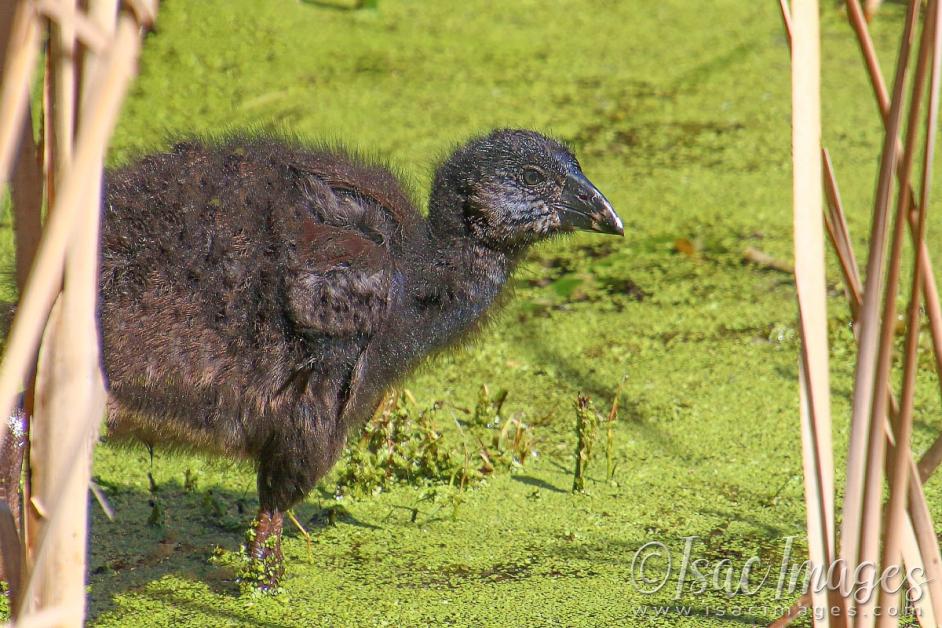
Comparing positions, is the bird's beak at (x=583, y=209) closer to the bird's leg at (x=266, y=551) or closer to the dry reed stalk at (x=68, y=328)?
the bird's leg at (x=266, y=551)

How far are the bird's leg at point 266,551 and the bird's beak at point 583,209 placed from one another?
43.8 inches

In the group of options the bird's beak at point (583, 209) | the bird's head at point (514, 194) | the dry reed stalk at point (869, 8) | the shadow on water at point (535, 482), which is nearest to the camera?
the dry reed stalk at point (869, 8)

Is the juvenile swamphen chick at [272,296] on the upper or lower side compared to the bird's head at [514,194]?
lower

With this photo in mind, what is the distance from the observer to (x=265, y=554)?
2920 mm

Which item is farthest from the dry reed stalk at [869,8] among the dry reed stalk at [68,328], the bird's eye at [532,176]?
the bird's eye at [532,176]

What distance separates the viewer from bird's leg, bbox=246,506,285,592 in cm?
288

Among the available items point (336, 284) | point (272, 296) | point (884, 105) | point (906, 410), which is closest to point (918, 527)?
point (906, 410)

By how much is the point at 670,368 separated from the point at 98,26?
288 cm

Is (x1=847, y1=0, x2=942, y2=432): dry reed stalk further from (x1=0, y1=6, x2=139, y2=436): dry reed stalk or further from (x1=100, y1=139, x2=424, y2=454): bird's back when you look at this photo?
(x1=100, y1=139, x2=424, y2=454): bird's back

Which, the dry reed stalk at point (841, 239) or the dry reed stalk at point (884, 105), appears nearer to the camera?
A: the dry reed stalk at point (884, 105)

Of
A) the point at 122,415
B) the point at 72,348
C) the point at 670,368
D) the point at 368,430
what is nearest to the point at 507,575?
the point at 368,430

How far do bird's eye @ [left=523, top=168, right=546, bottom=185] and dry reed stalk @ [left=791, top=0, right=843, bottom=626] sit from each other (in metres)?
1.39

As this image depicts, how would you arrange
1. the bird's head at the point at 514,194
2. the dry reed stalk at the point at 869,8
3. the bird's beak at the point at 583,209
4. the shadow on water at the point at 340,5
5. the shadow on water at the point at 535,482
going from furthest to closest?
the shadow on water at the point at 340,5 < the shadow on water at the point at 535,482 < the bird's beak at the point at 583,209 < the bird's head at the point at 514,194 < the dry reed stalk at the point at 869,8

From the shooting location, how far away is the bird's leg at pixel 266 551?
2877 millimetres
